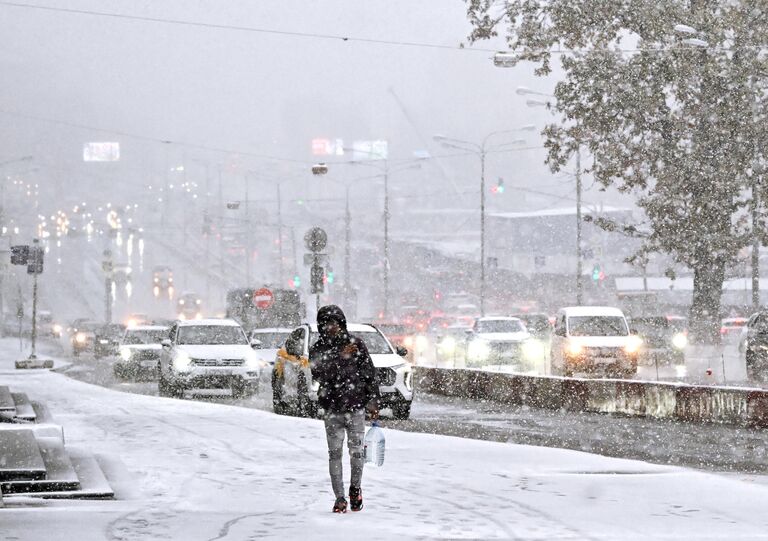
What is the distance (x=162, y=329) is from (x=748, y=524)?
114ft

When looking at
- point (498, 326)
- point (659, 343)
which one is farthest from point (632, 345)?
point (498, 326)

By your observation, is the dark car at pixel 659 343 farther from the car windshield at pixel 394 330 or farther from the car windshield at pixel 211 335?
the car windshield at pixel 211 335

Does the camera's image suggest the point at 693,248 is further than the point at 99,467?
Yes

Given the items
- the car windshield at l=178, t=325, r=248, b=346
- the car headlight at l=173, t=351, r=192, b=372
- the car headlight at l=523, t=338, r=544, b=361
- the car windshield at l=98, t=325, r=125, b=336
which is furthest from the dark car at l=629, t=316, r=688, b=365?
the car windshield at l=98, t=325, r=125, b=336

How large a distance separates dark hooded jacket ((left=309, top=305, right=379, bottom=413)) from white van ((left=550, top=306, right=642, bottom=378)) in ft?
80.8

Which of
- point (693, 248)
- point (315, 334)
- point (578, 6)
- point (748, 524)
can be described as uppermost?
point (578, 6)

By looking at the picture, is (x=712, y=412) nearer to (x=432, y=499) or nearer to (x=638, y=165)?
(x=432, y=499)

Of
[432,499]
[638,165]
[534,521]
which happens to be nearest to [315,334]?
[432,499]

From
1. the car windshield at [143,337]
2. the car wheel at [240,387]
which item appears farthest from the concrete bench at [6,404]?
the car windshield at [143,337]

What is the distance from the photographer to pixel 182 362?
3020cm

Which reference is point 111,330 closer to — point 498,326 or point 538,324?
point 538,324

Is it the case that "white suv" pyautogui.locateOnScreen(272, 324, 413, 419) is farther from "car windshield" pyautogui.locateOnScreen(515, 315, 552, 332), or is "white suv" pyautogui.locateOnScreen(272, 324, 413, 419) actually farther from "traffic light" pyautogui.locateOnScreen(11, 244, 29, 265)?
"car windshield" pyautogui.locateOnScreen(515, 315, 552, 332)

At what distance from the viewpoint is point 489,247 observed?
589 ft

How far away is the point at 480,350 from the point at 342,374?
103 feet
